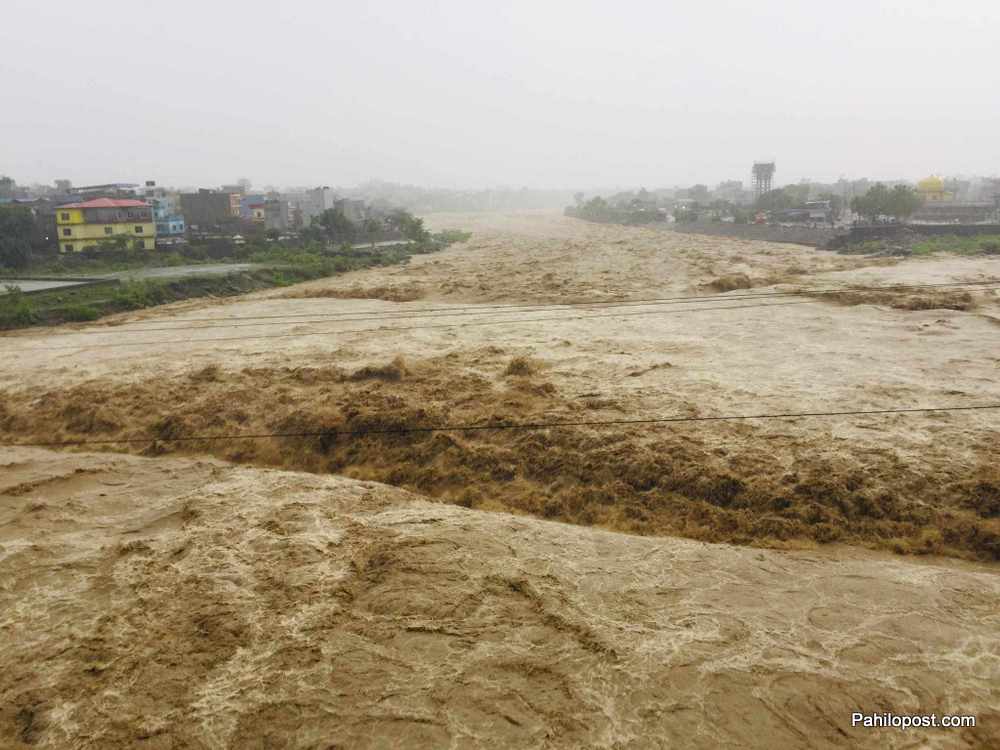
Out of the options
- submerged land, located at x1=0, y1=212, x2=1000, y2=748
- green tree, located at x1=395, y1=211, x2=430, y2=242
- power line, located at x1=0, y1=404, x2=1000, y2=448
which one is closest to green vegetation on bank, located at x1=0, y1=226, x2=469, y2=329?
green tree, located at x1=395, y1=211, x2=430, y2=242

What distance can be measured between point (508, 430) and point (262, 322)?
29.5ft

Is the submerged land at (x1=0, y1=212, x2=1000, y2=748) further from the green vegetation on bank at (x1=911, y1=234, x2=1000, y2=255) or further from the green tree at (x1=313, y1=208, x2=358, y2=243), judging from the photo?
the green tree at (x1=313, y1=208, x2=358, y2=243)

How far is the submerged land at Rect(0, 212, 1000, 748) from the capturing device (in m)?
4.34

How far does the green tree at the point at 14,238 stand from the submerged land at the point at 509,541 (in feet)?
40.4

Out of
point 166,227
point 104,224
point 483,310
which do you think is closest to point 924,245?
point 483,310

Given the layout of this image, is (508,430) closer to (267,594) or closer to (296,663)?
(267,594)

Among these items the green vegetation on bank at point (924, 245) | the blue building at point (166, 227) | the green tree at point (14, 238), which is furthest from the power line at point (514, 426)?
the blue building at point (166, 227)

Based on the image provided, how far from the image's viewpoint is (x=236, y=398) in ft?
32.9

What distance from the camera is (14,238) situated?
22156mm

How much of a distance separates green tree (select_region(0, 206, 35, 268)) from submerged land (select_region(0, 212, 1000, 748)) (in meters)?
12.3

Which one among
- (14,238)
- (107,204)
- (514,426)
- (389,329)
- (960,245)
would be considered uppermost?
(107,204)

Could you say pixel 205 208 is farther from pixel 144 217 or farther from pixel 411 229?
pixel 411 229

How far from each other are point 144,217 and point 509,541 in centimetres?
2656

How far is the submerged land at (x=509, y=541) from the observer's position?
14.3ft
